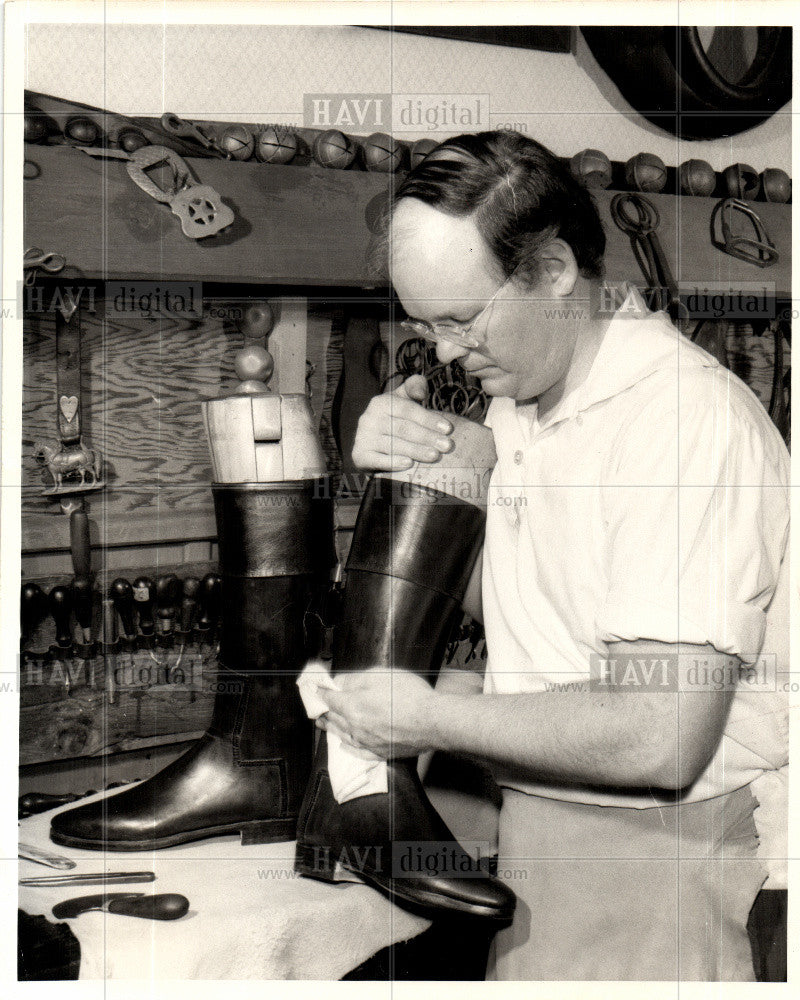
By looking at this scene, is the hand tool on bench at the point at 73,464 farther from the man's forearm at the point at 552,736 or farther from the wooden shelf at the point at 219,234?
the man's forearm at the point at 552,736

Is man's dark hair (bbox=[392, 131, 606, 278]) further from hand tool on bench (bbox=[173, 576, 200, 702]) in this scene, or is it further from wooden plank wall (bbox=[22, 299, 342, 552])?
hand tool on bench (bbox=[173, 576, 200, 702])

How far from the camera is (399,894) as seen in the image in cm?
147

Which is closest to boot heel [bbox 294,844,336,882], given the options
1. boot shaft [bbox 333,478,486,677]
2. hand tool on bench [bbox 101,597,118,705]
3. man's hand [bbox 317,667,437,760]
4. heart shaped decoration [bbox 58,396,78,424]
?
man's hand [bbox 317,667,437,760]

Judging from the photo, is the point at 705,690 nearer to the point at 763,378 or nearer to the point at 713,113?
the point at 763,378

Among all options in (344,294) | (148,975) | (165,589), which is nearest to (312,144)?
(344,294)

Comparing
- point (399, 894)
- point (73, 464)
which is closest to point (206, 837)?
point (399, 894)

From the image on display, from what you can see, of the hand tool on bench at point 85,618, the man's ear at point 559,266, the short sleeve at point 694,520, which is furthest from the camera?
the hand tool on bench at point 85,618

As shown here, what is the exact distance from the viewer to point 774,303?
63.2 inches

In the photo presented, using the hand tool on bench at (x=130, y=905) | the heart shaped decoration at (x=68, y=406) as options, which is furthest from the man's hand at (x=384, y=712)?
the heart shaped decoration at (x=68, y=406)

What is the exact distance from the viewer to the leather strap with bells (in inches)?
61.6

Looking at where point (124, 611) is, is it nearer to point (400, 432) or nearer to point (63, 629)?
point (63, 629)

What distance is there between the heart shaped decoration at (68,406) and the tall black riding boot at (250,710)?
10.4 inches

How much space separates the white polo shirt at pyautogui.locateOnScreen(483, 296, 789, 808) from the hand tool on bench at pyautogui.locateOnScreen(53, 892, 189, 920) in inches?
21.2

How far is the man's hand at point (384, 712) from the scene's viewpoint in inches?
59.7
